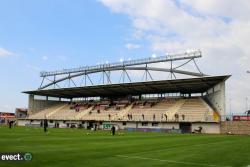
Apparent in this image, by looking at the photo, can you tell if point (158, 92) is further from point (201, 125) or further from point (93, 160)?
point (93, 160)

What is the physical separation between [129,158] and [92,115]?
84.1 meters

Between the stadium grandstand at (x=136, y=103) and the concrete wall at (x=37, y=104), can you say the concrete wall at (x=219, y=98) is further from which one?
the concrete wall at (x=37, y=104)

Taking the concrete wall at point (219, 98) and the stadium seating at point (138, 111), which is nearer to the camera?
the concrete wall at point (219, 98)

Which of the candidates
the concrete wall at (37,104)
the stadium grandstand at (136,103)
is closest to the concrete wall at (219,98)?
the stadium grandstand at (136,103)

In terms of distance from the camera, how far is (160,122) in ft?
292

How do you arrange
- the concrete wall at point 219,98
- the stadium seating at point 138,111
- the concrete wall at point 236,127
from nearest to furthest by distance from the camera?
the concrete wall at point 236,127 < the concrete wall at point 219,98 < the stadium seating at point 138,111

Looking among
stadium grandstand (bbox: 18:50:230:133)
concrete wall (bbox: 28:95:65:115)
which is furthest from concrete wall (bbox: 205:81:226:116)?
concrete wall (bbox: 28:95:65:115)

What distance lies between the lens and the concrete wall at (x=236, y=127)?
77938mm

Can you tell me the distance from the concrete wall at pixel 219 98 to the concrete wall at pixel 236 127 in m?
2.41

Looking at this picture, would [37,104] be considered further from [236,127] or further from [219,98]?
[236,127]

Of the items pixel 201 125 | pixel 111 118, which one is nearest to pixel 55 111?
pixel 111 118

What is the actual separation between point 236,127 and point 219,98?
728cm

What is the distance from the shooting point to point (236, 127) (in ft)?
257

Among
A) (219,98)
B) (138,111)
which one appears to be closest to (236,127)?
(219,98)
